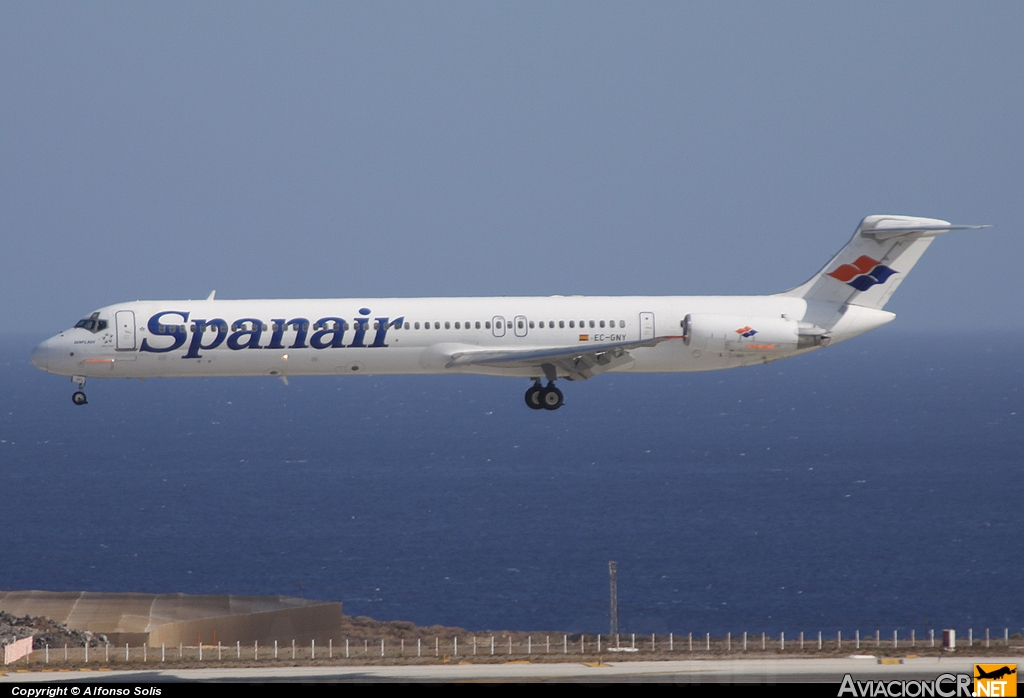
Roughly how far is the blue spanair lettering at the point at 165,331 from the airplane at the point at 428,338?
0.04 meters

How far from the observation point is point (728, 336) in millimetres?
49375

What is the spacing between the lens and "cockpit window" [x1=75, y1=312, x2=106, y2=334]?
49.3m

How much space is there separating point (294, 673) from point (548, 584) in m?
64.5

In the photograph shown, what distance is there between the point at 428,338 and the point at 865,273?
18.8 m

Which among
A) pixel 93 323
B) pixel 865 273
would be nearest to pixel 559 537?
pixel 865 273

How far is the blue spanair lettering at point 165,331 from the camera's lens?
4875 cm

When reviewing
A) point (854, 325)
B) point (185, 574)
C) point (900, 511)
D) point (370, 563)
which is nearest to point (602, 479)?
point (900, 511)

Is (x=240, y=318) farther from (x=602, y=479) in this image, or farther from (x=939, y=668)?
(x=602, y=479)

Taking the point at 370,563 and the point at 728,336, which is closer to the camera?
the point at 728,336

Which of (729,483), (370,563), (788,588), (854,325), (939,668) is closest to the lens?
(939,668)

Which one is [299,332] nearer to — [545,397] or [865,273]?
[545,397]

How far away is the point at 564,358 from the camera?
159ft

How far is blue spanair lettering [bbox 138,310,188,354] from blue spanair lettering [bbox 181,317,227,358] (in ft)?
1.46

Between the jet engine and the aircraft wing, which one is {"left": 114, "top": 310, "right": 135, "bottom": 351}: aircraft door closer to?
the aircraft wing
